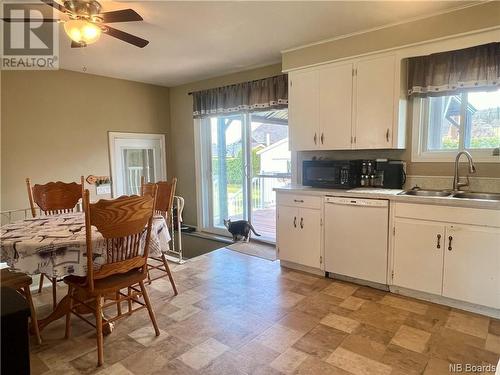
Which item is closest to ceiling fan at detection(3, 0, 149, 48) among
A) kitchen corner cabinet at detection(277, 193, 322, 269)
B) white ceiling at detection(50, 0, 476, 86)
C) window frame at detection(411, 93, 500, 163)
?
white ceiling at detection(50, 0, 476, 86)

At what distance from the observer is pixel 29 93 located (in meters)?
3.84

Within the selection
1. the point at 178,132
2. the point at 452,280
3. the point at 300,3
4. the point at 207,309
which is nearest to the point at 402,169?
the point at 452,280

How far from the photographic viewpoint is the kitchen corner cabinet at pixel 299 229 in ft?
10.7

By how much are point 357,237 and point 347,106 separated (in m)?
1.31

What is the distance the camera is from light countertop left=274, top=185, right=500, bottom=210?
2385 mm

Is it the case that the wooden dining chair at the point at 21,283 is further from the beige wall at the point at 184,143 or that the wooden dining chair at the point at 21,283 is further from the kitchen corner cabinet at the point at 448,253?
the beige wall at the point at 184,143

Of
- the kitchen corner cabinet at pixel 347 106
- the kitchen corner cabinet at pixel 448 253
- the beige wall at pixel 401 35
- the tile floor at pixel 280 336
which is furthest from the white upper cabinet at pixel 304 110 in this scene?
the tile floor at pixel 280 336

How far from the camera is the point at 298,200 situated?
3.37 meters

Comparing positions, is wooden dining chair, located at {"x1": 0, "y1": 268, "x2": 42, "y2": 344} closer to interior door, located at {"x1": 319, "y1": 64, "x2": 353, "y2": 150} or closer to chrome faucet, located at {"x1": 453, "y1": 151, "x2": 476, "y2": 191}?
interior door, located at {"x1": 319, "y1": 64, "x2": 353, "y2": 150}

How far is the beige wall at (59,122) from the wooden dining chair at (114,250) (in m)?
2.41

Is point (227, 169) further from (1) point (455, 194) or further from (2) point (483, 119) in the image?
(2) point (483, 119)

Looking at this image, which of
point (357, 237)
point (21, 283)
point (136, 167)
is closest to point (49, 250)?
point (21, 283)

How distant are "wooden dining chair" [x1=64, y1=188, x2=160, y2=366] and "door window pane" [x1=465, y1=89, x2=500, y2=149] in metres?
2.89

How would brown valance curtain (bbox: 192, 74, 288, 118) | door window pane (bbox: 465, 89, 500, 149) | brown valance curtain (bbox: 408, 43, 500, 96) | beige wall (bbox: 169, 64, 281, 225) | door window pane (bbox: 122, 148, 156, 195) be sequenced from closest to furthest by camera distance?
1. brown valance curtain (bbox: 408, 43, 500, 96)
2. door window pane (bbox: 465, 89, 500, 149)
3. brown valance curtain (bbox: 192, 74, 288, 118)
4. door window pane (bbox: 122, 148, 156, 195)
5. beige wall (bbox: 169, 64, 281, 225)
